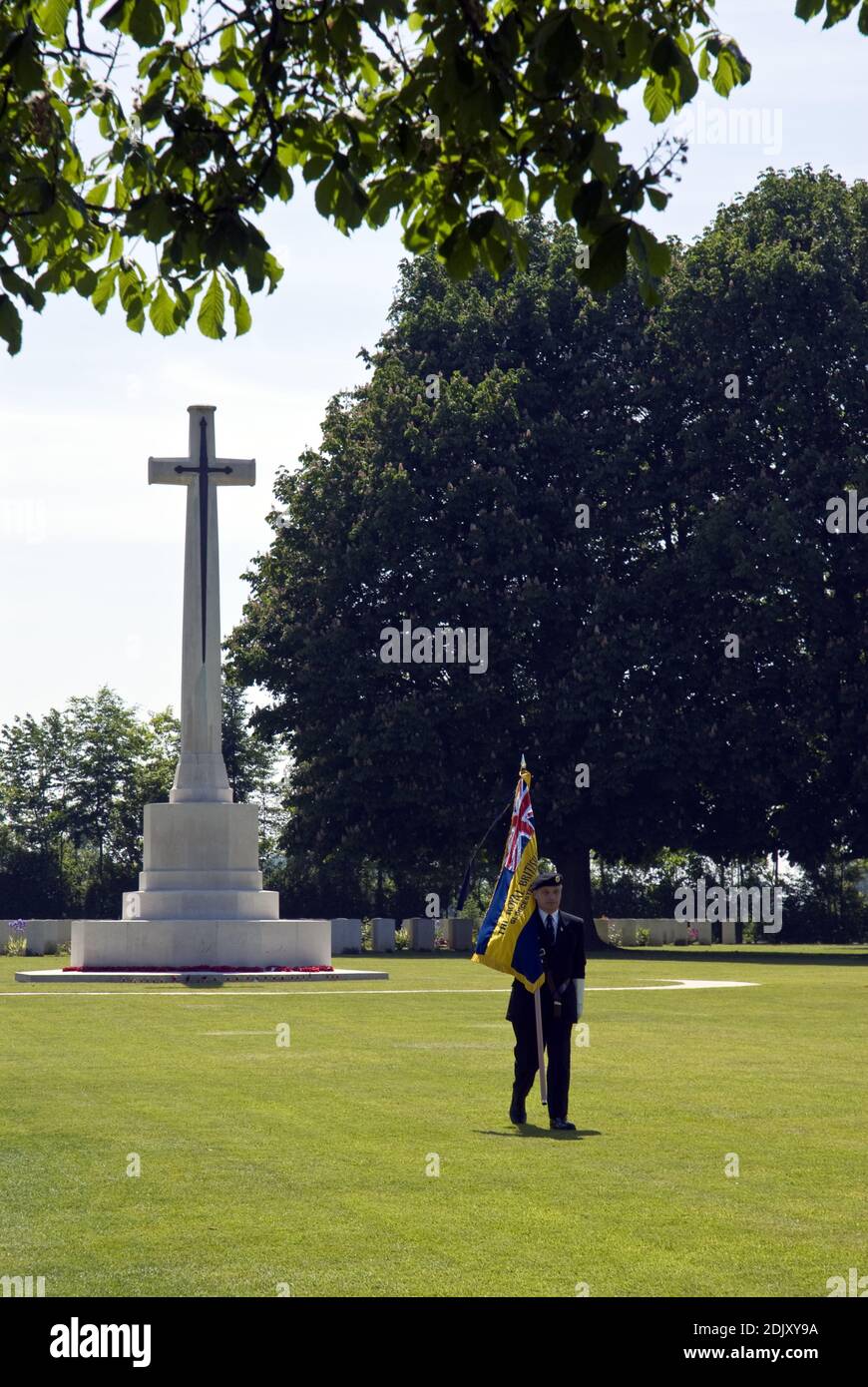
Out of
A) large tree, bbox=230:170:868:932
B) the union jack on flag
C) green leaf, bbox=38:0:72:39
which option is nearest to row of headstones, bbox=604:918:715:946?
large tree, bbox=230:170:868:932

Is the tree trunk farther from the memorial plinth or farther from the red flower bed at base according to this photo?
the red flower bed at base

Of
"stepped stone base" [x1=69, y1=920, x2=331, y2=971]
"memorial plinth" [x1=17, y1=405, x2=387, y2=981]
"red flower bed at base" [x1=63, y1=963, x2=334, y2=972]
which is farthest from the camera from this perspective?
"memorial plinth" [x1=17, y1=405, x2=387, y2=981]

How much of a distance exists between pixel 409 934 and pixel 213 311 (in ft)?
158

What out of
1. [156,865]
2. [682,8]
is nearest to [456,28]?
[682,8]

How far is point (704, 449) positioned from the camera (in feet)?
171

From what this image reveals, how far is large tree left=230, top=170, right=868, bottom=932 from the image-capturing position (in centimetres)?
5094

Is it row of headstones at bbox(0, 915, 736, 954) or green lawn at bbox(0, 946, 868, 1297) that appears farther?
row of headstones at bbox(0, 915, 736, 954)

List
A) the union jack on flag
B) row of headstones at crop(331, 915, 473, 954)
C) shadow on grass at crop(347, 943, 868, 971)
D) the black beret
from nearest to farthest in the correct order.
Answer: the black beret
the union jack on flag
shadow on grass at crop(347, 943, 868, 971)
row of headstones at crop(331, 915, 473, 954)

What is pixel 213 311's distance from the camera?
31.6 ft

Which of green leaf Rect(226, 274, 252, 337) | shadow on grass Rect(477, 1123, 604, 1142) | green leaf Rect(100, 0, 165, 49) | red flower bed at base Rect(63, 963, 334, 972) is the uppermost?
green leaf Rect(100, 0, 165, 49)

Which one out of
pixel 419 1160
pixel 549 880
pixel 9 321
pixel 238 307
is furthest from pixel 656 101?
pixel 549 880

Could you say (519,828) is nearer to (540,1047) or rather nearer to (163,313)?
(540,1047)

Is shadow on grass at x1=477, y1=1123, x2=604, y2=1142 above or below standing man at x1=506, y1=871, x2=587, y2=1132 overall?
below
